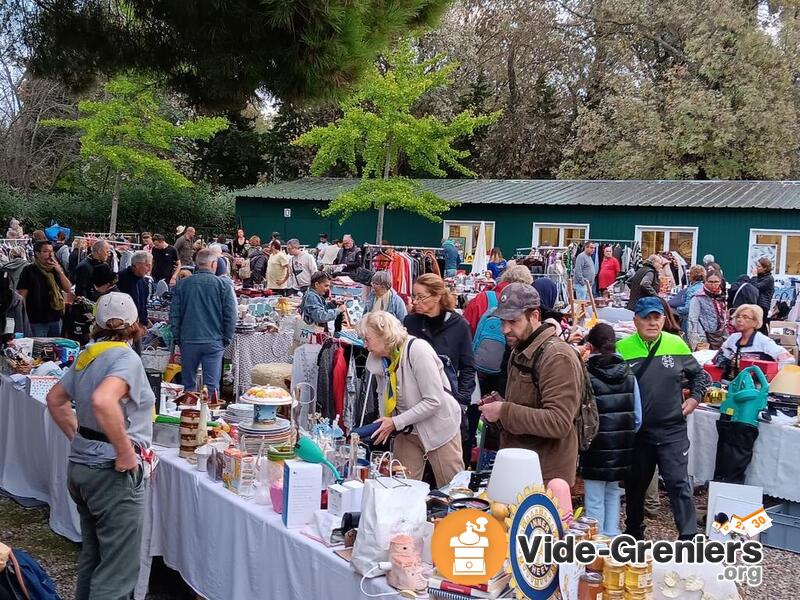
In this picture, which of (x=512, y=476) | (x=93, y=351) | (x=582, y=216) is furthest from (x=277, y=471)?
(x=582, y=216)

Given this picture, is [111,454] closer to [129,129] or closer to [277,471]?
[277,471]

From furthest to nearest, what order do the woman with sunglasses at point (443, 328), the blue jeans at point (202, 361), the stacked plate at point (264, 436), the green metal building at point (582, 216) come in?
the green metal building at point (582, 216) → the blue jeans at point (202, 361) → the woman with sunglasses at point (443, 328) → the stacked plate at point (264, 436)

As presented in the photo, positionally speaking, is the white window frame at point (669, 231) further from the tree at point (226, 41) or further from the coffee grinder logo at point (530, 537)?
the coffee grinder logo at point (530, 537)

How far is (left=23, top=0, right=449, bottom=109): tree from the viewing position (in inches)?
197

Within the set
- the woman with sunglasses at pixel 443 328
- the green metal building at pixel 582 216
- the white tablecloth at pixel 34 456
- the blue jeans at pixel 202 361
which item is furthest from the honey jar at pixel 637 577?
the green metal building at pixel 582 216

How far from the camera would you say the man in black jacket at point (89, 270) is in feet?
28.6

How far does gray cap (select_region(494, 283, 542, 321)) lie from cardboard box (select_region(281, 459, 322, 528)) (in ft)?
3.47

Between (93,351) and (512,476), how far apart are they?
1815 mm

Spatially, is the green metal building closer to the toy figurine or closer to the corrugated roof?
the corrugated roof

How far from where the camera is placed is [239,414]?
4.80 metres

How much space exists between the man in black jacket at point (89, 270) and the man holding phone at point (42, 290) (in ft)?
1.90

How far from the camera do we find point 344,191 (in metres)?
26.4

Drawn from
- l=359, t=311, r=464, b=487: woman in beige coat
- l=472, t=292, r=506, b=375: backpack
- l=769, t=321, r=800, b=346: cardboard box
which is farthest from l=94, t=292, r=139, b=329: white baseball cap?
l=769, t=321, r=800, b=346: cardboard box

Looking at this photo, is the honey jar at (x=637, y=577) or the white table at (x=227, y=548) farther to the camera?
the white table at (x=227, y=548)
